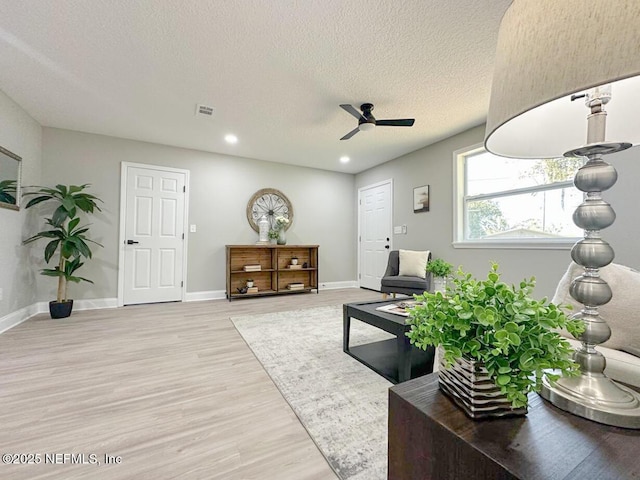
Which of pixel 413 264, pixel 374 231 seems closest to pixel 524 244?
pixel 413 264

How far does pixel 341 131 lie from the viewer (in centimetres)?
373

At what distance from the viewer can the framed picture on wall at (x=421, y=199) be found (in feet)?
14.0

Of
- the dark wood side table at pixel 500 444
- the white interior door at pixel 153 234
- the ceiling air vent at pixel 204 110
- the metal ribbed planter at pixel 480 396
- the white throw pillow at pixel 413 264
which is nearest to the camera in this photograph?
the dark wood side table at pixel 500 444

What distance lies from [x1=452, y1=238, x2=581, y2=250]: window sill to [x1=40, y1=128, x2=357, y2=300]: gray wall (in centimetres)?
257

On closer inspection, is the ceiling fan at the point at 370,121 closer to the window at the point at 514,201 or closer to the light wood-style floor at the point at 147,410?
the window at the point at 514,201

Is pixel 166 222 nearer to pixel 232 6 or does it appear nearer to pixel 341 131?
pixel 341 131

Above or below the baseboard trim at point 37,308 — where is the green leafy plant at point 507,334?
above

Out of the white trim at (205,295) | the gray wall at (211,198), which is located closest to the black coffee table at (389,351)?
the white trim at (205,295)

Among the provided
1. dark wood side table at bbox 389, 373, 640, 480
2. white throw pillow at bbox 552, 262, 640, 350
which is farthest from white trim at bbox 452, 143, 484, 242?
dark wood side table at bbox 389, 373, 640, 480

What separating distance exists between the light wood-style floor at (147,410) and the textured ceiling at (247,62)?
2434 mm

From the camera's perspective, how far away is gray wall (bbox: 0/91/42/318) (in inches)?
111

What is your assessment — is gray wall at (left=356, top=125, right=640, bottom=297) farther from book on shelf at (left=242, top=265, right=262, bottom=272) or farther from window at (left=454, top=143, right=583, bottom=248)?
book on shelf at (left=242, top=265, right=262, bottom=272)

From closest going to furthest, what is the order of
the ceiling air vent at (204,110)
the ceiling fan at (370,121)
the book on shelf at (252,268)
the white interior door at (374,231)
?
the ceiling fan at (370,121) < the ceiling air vent at (204,110) < the book on shelf at (252,268) < the white interior door at (374,231)

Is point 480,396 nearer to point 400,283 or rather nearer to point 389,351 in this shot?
point 389,351
